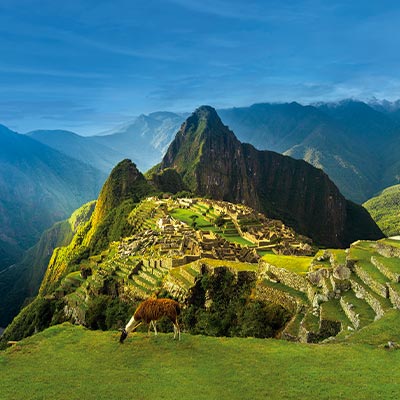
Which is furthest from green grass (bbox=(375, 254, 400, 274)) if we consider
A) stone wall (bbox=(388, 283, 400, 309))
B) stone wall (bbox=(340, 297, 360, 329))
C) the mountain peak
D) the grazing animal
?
the mountain peak

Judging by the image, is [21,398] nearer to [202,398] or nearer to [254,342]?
[202,398]

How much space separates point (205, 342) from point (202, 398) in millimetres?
3295

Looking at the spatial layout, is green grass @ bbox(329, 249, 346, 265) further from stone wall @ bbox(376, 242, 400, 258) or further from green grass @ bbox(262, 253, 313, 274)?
stone wall @ bbox(376, 242, 400, 258)

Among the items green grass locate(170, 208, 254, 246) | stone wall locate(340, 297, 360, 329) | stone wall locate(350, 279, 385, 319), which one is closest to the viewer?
stone wall locate(340, 297, 360, 329)

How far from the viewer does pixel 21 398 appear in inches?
388

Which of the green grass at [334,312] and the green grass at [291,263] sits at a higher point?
the green grass at [291,263]

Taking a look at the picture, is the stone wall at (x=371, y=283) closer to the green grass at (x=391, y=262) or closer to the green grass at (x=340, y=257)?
the green grass at (x=391, y=262)

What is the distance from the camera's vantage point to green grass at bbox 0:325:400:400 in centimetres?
998

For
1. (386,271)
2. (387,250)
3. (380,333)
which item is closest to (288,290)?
(386,271)

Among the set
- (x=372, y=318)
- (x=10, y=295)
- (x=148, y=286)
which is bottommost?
(x=10, y=295)

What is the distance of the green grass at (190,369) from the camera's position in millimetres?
9984

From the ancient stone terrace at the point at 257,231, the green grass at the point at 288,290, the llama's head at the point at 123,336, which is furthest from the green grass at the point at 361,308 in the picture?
the ancient stone terrace at the point at 257,231

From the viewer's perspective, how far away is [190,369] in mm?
11141

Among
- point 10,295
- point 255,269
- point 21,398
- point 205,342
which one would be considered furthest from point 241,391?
point 10,295
